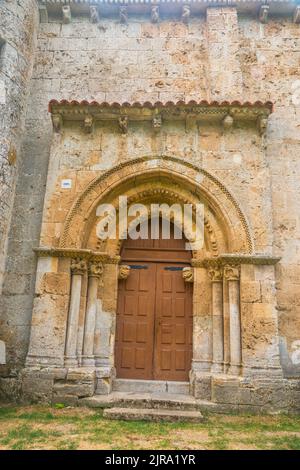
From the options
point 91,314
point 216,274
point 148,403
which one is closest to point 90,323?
point 91,314

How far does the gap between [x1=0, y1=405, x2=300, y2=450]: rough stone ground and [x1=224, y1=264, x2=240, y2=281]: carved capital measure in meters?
1.79

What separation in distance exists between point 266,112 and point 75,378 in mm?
4780

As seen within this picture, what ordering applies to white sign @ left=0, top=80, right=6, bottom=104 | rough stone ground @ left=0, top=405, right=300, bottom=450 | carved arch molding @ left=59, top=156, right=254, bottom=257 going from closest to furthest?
rough stone ground @ left=0, top=405, right=300, bottom=450
carved arch molding @ left=59, top=156, right=254, bottom=257
white sign @ left=0, top=80, right=6, bottom=104

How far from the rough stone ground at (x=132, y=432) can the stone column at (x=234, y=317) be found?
0.67 meters

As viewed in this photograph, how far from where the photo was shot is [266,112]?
5.49m

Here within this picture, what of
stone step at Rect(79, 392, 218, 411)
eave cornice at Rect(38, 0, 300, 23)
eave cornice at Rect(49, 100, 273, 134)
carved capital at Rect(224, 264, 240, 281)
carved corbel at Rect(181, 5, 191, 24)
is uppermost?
eave cornice at Rect(38, 0, 300, 23)

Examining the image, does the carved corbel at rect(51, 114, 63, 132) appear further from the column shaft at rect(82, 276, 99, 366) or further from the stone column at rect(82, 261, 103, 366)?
the column shaft at rect(82, 276, 99, 366)

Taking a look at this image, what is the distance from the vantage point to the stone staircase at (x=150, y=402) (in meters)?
4.29

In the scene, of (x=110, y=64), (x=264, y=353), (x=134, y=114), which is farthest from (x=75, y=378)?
(x=110, y=64)

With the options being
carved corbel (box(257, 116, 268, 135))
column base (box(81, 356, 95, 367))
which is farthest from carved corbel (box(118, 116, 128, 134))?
column base (box(81, 356, 95, 367))

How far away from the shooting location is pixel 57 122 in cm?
566

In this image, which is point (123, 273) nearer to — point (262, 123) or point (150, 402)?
point (150, 402)

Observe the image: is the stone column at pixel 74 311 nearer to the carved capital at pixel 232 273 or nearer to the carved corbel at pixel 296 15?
the carved capital at pixel 232 273

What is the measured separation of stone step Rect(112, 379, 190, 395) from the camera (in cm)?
519
